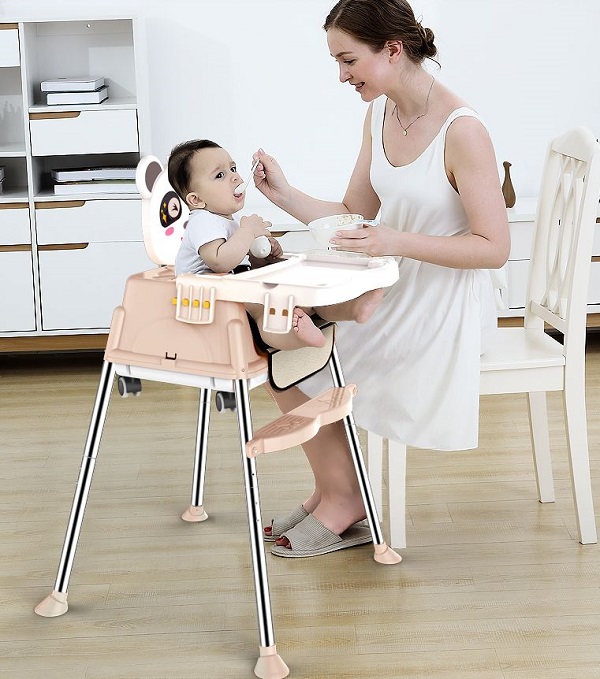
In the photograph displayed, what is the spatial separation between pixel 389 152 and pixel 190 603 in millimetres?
1037

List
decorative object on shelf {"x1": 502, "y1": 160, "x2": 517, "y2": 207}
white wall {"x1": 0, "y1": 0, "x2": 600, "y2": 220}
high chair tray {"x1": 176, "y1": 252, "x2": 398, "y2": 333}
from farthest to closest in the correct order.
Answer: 1. white wall {"x1": 0, "y1": 0, "x2": 600, "y2": 220}
2. decorative object on shelf {"x1": 502, "y1": 160, "x2": 517, "y2": 207}
3. high chair tray {"x1": 176, "y1": 252, "x2": 398, "y2": 333}

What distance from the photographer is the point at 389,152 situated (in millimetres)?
2168

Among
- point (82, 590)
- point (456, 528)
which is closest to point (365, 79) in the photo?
point (456, 528)

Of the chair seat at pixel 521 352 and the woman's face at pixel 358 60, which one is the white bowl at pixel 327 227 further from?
the chair seat at pixel 521 352

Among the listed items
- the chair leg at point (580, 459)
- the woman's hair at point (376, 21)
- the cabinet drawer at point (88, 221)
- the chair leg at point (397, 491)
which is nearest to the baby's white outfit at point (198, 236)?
the woman's hair at point (376, 21)

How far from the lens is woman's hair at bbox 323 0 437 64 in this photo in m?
2.00

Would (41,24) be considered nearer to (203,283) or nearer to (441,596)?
(203,283)

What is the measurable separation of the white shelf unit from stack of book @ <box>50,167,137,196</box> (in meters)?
0.03

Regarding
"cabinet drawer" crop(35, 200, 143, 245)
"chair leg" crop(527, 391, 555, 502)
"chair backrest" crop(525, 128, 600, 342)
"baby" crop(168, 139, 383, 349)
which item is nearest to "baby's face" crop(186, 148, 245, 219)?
"baby" crop(168, 139, 383, 349)

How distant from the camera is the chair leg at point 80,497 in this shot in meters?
1.86

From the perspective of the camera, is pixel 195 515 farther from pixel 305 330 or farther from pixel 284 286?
pixel 284 286


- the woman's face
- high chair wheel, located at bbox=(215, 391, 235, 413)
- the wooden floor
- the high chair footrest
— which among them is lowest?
the wooden floor

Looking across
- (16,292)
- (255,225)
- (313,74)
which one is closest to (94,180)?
(16,292)

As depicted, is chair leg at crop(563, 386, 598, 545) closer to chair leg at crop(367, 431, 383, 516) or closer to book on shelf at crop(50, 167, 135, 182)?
chair leg at crop(367, 431, 383, 516)
